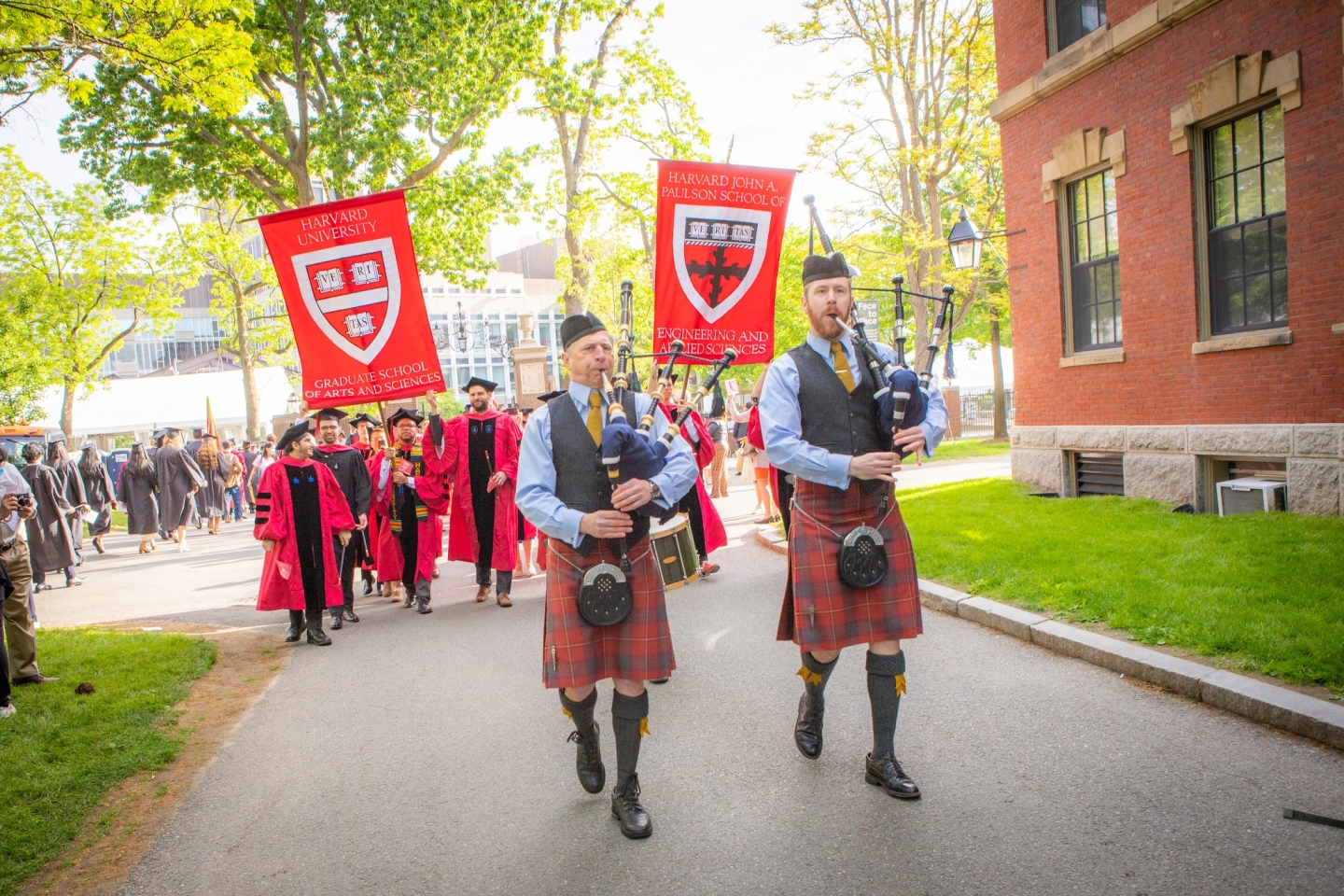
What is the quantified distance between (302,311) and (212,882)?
4.70 m

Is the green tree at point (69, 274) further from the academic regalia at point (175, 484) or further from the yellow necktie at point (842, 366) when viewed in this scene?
the yellow necktie at point (842, 366)

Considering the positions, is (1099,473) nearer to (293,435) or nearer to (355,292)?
(355,292)

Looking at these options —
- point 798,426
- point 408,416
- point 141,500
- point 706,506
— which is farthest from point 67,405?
point 798,426

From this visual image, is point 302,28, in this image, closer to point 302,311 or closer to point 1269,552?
point 302,311

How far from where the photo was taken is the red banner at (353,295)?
7227 millimetres

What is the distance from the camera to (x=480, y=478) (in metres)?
9.42

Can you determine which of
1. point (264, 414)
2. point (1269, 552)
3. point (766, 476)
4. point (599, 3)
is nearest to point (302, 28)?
point (599, 3)

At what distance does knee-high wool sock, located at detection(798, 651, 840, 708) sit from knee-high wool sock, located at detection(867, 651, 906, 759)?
248 millimetres

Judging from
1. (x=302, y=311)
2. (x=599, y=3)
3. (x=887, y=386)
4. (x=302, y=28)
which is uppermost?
(x=599, y=3)

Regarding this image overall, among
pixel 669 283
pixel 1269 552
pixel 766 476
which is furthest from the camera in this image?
pixel 766 476

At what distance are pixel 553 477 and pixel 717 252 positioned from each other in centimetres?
437

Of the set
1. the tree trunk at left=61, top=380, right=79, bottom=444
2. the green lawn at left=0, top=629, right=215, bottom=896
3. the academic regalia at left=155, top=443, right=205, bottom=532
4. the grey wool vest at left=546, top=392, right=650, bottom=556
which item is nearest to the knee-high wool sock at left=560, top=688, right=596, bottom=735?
the grey wool vest at left=546, top=392, right=650, bottom=556

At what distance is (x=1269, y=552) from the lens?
701 cm

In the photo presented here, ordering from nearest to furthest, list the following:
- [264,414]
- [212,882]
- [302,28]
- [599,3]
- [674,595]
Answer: [212,882], [674,595], [302,28], [599,3], [264,414]
